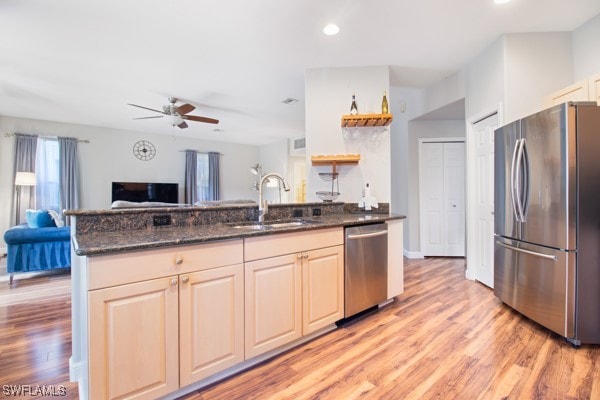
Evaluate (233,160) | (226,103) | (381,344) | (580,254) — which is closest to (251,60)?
(226,103)

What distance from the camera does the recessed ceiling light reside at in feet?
8.45

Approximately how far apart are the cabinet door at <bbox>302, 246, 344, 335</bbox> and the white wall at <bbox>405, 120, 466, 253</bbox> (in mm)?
2939

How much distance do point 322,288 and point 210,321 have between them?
88 centimetres

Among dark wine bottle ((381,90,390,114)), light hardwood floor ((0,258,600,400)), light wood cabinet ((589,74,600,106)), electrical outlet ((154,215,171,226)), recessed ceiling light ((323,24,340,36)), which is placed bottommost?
light hardwood floor ((0,258,600,400))

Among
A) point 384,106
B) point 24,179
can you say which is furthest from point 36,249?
point 384,106

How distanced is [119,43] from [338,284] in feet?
10.4


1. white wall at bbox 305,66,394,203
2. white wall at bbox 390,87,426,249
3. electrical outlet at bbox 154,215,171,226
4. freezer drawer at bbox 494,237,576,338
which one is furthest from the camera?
white wall at bbox 390,87,426,249

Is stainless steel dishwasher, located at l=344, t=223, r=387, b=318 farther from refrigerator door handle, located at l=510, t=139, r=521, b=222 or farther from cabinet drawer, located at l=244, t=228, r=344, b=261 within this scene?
refrigerator door handle, located at l=510, t=139, r=521, b=222

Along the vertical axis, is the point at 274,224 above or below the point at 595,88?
below

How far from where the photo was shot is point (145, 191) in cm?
690

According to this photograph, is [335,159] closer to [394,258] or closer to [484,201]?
Answer: [394,258]

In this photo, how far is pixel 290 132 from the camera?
23.4 ft

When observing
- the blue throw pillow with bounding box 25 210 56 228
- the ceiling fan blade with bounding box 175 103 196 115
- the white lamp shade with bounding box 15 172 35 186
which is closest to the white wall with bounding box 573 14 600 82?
the ceiling fan blade with bounding box 175 103 196 115

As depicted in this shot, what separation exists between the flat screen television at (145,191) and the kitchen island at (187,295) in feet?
18.6
